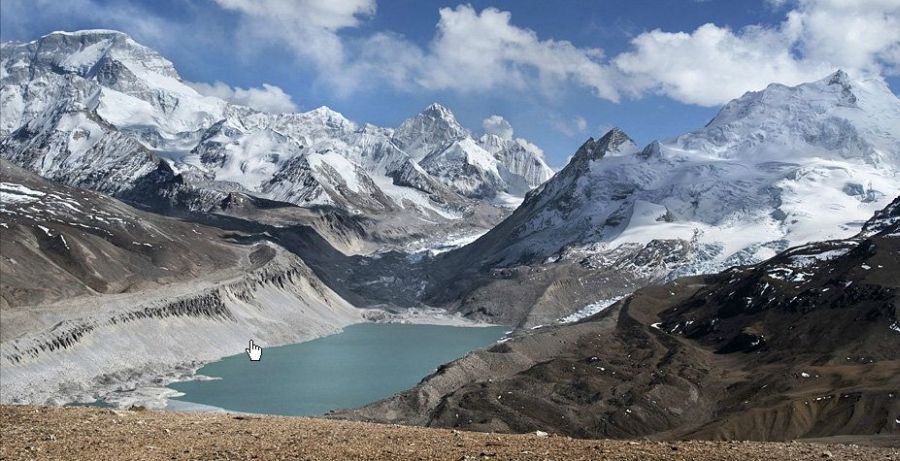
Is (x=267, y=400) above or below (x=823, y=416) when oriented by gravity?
below

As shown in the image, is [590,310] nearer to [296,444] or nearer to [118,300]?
[118,300]

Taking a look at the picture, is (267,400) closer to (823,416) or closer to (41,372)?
(41,372)

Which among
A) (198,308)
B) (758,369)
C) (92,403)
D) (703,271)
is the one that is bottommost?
(92,403)

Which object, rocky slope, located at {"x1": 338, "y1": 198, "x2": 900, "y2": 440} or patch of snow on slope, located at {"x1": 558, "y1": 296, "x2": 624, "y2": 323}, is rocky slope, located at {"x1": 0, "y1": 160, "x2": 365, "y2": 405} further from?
patch of snow on slope, located at {"x1": 558, "y1": 296, "x2": 624, "y2": 323}

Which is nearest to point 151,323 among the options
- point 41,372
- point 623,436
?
point 41,372

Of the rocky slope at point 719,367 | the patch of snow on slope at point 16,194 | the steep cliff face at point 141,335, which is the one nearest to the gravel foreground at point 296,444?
the rocky slope at point 719,367

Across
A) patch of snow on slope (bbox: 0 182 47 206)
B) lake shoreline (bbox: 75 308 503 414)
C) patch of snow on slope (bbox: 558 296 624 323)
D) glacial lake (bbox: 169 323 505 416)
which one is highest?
patch of snow on slope (bbox: 558 296 624 323)

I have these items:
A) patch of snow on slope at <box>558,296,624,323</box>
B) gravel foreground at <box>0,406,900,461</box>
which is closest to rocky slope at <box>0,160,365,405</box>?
patch of snow on slope at <box>558,296,624,323</box>
